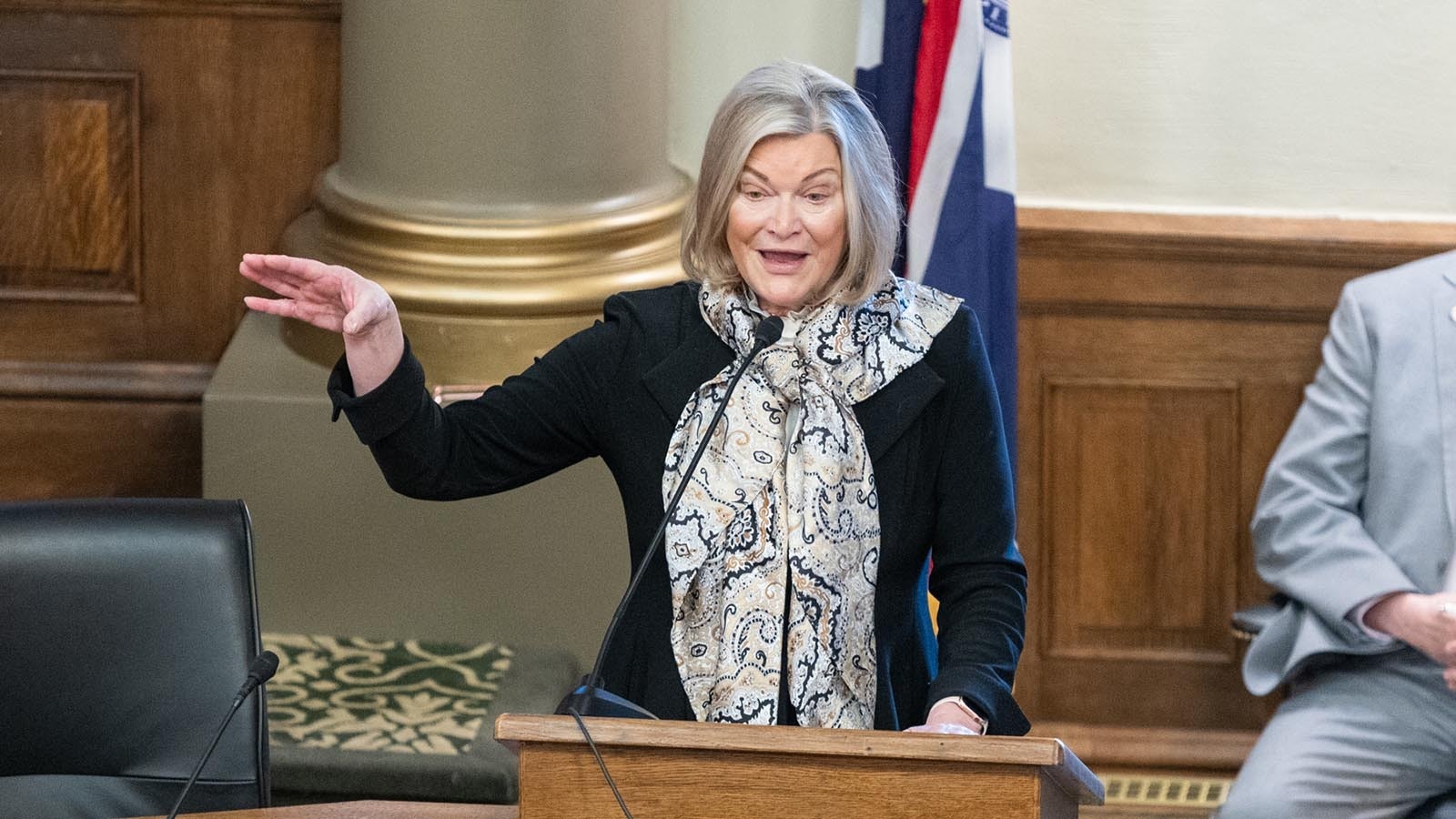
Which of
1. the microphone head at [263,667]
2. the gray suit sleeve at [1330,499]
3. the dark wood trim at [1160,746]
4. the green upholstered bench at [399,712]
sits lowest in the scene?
the dark wood trim at [1160,746]

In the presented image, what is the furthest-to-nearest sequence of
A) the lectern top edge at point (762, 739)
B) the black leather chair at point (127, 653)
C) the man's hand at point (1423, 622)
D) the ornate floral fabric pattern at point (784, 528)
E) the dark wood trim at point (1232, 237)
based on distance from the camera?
1. the dark wood trim at point (1232, 237)
2. the man's hand at point (1423, 622)
3. the black leather chair at point (127, 653)
4. the ornate floral fabric pattern at point (784, 528)
5. the lectern top edge at point (762, 739)

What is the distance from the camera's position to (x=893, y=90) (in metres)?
3.52

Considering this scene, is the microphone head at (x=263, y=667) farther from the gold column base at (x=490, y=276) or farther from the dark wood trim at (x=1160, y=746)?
the dark wood trim at (x=1160, y=746)

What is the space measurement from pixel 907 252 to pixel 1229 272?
2.59 feet

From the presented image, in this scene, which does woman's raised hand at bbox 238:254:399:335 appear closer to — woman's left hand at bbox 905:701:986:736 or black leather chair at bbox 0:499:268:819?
black leather chair at bbox 0:499:268:819

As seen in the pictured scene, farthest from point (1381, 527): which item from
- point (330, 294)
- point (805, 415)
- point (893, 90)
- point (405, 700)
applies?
point (330, 294)

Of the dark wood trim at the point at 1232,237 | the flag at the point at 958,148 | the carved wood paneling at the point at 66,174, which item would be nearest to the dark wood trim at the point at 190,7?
the carved wood paneling at the point at 66,174

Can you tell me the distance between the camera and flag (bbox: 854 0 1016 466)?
347cm

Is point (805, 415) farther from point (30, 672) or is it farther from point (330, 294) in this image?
point (30, 672)

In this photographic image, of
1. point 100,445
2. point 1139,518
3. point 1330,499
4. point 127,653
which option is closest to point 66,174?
point 100,445

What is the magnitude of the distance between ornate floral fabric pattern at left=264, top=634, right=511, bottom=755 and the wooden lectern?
1.70 metres

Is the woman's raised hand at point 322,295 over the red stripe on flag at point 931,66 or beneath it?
beneath

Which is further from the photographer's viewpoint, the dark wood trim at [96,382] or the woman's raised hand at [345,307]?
the dark wood trim at [96,382]

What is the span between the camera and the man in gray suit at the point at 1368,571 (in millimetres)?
2887
